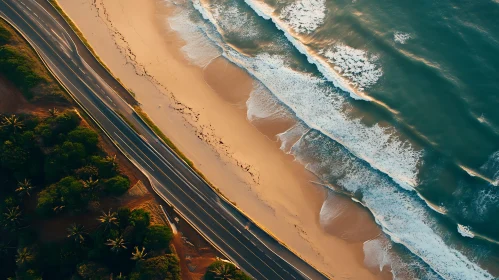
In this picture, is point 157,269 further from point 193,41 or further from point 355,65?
point 355,65

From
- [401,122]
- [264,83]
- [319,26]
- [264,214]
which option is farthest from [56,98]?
[401,122]

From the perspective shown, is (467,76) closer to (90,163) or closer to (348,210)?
(348,210)

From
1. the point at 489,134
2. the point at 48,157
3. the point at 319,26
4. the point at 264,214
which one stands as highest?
the point at 48,157

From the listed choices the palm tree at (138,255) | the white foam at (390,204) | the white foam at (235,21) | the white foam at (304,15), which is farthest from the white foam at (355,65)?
the palm tree at (138,255)

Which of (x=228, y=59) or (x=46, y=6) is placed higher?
(x=46, y=6)

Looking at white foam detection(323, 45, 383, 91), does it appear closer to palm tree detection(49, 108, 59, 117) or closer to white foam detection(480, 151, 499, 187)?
white foam detection(480, 151, 499, 187)

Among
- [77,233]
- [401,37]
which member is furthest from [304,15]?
[77,233]

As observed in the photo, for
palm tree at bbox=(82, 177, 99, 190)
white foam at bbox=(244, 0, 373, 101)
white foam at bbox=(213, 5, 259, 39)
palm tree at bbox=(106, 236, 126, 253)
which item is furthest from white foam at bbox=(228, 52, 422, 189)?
palm tree at bbox=(106, 236, 126, 253)
